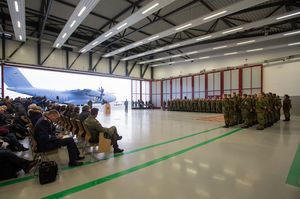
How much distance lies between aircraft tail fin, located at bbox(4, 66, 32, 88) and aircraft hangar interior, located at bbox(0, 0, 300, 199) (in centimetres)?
10

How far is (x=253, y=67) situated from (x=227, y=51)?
8.65 ft

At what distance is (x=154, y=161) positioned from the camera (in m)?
3.62

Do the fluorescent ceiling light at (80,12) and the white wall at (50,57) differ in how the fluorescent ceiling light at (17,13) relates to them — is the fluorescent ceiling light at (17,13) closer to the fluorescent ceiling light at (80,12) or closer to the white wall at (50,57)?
the fluorescent ceiling light at (80,12)

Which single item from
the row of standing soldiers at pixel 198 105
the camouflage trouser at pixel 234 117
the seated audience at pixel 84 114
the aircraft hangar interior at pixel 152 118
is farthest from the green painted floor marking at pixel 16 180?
the row of standing soldiers at pixel 198 105

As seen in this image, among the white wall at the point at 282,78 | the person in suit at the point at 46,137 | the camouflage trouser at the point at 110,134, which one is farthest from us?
the white wall at the point at 282,78

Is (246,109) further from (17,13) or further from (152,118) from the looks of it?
(17,13)

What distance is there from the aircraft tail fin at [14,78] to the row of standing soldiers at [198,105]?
14948 mm

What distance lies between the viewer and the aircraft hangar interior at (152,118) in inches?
108

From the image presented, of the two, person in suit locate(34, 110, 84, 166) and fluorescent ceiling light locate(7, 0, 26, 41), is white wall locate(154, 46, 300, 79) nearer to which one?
fluorescent ceiling light locate(7, 0, 26, 41)

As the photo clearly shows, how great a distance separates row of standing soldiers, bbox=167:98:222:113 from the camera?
51.1ft

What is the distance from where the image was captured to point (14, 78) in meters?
15.5

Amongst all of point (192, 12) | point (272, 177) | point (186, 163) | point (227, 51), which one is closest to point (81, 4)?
point (192, 12)

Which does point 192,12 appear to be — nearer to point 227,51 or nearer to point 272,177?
point 227,51

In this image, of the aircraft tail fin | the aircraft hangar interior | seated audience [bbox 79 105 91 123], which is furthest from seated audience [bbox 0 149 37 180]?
the aircraft tail fin
